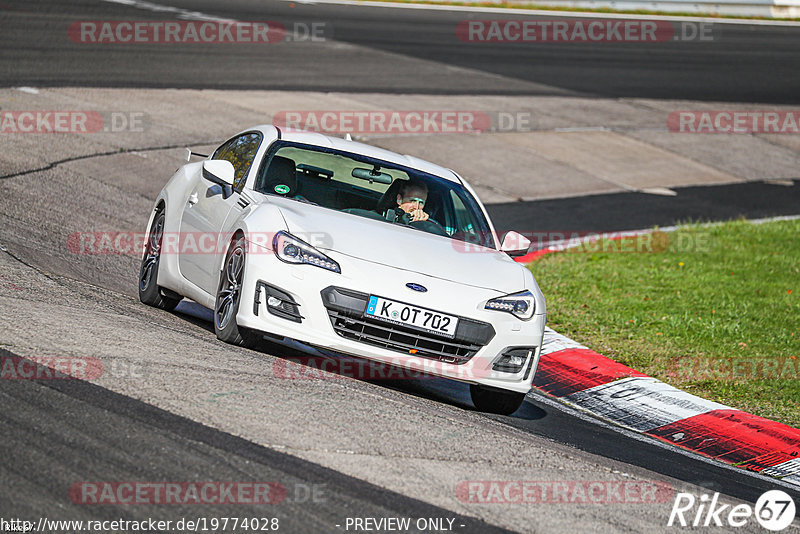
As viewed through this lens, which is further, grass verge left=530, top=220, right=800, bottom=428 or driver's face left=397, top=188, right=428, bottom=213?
grass verge left=530, top=220, right=800, bottom=428

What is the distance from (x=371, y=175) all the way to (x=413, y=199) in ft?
1.17

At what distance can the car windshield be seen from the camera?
8.04 meters

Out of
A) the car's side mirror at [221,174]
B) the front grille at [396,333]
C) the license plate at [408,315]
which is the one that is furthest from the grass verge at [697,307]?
the car's side mirror at [221,174]

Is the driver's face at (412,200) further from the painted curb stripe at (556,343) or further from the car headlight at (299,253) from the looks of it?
the painted curb stripe at (556,343)

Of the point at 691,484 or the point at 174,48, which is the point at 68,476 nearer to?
the point at 691,484

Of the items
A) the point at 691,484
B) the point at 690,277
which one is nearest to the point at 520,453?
the point at 691,484

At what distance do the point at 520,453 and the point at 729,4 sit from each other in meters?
33.8

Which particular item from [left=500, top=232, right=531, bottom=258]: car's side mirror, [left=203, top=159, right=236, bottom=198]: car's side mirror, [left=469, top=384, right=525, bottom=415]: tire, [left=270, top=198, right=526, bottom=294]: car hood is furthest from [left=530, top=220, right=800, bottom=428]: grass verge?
[left=203, top=159, right=236, bottom=198]: car's side mirror

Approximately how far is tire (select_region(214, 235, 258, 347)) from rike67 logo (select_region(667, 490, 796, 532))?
2.83 metres

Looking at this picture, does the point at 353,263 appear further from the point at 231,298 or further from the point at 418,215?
the point at 418,215

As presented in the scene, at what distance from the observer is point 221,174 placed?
7793mm

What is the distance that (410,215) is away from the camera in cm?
817

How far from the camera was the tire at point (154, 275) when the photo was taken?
8570 millimetres

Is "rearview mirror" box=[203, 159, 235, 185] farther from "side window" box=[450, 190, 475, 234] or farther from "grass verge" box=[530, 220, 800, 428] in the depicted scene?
"grass verge" box=[530, 220, 800, 428]
